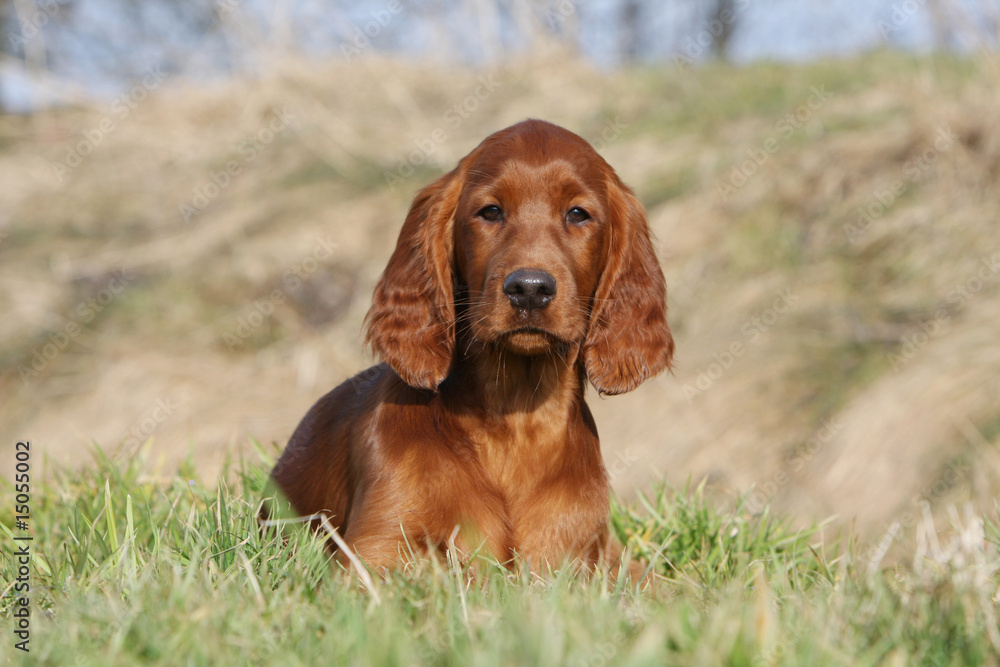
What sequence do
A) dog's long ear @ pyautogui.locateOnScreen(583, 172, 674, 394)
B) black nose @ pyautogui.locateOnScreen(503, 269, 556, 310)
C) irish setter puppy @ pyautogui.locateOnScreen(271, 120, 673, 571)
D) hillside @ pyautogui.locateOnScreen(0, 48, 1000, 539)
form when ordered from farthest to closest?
hillside @ pyautogui.locateOnScreen(0, 48, 1000, 539) → dog's long ear @ pyautogui.locateOnScreen(583, 172, 674, 394) → irish setter puppy @ pyautogui.locateOnScreen(271, 120, 673, 571) → black nose @ pyautogui.locateOnScreen(503, 269, 556, 310)

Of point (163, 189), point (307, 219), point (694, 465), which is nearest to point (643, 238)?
point (694, 465)

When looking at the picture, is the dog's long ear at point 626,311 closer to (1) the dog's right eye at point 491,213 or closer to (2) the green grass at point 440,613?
(1) the dog's right eye at point 491,213

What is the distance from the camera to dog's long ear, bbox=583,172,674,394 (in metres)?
3.01

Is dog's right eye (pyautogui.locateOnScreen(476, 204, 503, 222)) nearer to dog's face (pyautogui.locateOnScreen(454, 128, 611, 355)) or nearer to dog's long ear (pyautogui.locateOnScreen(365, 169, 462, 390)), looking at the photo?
dog's face (pyautogui.locateOnScreen(454, 128, 611, 355))

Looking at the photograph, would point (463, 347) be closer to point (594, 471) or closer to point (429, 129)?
point (594, 471)

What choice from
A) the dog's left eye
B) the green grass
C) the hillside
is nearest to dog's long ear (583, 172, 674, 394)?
the dog's left eye

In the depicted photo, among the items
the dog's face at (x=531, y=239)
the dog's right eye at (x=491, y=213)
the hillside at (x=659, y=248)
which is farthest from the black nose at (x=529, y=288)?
the hillside at (x=659, y=248)

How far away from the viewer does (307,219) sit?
10.1 meters

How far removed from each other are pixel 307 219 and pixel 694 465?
5.56m

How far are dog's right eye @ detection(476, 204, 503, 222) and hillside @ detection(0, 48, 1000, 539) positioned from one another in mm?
1602

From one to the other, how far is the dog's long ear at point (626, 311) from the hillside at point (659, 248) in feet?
5.41

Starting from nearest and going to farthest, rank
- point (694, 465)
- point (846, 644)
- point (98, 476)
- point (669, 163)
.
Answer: point (846, 644) < point (98, 476) < point (694, 465) < point (669, 163)

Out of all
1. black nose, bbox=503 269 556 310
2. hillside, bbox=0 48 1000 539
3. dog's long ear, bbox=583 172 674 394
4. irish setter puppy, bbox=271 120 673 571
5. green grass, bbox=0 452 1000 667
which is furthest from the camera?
hillside, bbox=0 48 1000 539

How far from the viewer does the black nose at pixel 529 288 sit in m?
2.56
